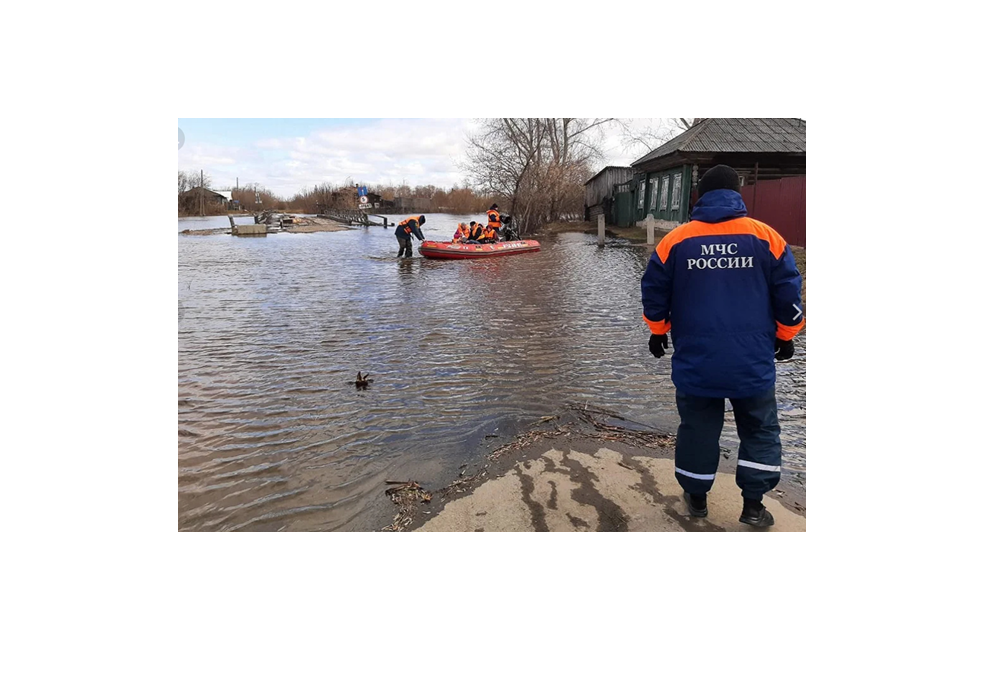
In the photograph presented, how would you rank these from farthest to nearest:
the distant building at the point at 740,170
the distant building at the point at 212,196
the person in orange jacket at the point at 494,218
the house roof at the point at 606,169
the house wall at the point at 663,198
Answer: the person in orange jacket at the point at 494,218, the house wall at the point at 663,198, the house roof at the point at 606,169, the distant building at the point at 212,196, the distant building at the point at 740,170

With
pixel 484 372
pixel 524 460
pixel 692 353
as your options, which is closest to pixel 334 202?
pixel 484 372

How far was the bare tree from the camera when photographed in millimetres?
3184

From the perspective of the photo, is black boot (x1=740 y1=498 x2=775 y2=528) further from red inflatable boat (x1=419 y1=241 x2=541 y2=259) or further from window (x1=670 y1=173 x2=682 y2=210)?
red inflatable boat (x1=419 y1=241 x2=541 y2=259)

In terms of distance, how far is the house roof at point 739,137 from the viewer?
2.97 m

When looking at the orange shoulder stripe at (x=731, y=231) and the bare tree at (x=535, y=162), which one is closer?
the orange shoulder stripe at (x=731, y=231)

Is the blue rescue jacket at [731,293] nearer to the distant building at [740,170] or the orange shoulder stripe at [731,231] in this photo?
the orange shoulder stripe at [731,231]

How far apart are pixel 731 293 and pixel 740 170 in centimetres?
109

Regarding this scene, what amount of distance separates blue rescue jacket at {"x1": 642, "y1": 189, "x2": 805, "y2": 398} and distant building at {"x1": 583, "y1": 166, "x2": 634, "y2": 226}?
1710 millimetres

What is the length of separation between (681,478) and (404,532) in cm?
121

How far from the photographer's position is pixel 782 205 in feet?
10.2

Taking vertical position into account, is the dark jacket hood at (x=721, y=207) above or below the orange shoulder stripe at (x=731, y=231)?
above

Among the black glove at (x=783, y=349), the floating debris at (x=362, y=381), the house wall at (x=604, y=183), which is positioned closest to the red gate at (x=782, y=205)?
the black glove at (x=783, y=349)

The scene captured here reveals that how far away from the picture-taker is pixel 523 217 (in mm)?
4344
